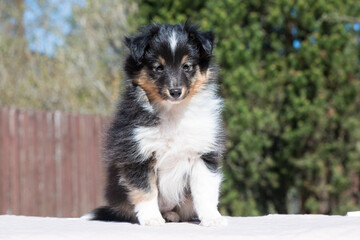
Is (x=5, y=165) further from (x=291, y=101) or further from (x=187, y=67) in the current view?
(x=187, y=67)

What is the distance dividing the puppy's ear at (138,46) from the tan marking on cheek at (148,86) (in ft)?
0.35

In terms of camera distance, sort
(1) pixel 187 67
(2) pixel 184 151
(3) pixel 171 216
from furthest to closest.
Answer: (3) pixel 171 216 < (1) pixel 187 67 < (2) pixel 184 151

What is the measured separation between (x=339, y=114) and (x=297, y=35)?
1.43 metres

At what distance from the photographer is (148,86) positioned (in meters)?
4.07

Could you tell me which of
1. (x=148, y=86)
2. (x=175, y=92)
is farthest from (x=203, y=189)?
(x=148, y=86)

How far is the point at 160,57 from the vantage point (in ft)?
13.1

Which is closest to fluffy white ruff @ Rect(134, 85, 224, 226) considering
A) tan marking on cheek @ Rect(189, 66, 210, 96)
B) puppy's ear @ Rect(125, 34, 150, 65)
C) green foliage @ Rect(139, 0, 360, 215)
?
tan marking on cheek @ Rect(189, 66, 210, 96)

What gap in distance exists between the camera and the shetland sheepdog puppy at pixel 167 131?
3906 mm

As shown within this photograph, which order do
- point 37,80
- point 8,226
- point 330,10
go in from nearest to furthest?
point 8,226 → point 330,10 → point 37,80

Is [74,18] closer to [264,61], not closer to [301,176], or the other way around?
[264,61]

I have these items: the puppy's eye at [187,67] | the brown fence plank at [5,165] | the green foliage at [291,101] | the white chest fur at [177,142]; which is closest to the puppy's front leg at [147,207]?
the white chest fur at [177,142]

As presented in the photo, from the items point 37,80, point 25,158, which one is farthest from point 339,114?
point 37,80

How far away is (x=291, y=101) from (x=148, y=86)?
507 cm

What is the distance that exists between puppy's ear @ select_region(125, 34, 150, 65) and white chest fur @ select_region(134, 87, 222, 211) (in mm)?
416
